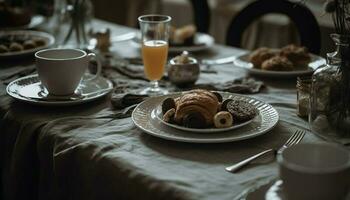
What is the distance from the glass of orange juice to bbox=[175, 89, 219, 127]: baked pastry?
32 cm

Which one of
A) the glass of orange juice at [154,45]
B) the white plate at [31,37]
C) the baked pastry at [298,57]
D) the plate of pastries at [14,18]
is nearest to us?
the glass of orange juice at [154,45]

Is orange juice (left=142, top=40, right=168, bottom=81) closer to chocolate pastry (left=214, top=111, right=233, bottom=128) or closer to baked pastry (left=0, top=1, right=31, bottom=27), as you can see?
chocolate pastry (left=214, top=111, right=233, bottom=128)

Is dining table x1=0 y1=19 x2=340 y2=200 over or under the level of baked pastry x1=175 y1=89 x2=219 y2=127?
under

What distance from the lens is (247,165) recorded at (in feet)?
3.23

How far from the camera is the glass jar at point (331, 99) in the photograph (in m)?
1.09

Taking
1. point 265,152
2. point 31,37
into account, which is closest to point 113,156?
point 265,152

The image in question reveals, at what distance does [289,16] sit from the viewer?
75.1 inches

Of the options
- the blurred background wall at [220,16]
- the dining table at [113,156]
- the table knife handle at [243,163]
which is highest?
the table knife handle at [243,163]

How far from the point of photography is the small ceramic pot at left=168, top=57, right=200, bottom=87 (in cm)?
144

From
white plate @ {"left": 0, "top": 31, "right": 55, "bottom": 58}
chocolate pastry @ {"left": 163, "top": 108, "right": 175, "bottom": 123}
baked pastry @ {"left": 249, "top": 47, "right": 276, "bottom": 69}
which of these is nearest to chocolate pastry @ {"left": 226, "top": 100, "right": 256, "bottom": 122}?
chocolate pastry @ {"left": 163, "top": 108, "right": 175, "bottom": 123}

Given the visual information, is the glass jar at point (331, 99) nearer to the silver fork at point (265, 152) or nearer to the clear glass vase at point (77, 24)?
the silver fork at point (265, 152)

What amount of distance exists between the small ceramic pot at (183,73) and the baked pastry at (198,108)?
0.33m

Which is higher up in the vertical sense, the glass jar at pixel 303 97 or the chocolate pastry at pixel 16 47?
the glass jar at pixel 303 97

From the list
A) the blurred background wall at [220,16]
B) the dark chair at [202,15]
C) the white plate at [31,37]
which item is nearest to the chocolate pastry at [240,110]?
the white plate at [31,37]
